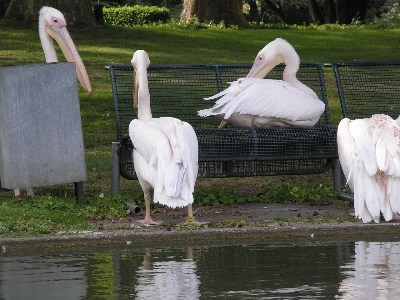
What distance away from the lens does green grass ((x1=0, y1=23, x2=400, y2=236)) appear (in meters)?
9.40

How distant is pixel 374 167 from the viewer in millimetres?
9016

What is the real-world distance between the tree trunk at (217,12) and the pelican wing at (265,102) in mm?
16499

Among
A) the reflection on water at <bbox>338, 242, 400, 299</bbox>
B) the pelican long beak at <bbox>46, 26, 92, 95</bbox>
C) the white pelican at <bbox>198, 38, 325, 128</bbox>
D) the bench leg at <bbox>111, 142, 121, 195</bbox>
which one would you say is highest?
the pelican long beak at <bbox>46, 26, 92, 95</bbox>

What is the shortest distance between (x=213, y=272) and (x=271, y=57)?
416 centimetres

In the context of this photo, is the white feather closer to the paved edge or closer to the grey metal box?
the paved edge

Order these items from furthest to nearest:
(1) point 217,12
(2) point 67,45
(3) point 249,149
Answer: (1) point 217,12 < (2) point 67,45 < (3) point 249,149

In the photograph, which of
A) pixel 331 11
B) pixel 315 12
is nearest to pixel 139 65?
pixel 331 11

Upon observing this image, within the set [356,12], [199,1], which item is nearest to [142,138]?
[199,1]

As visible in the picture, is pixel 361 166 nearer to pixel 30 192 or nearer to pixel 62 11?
pixel 30 192

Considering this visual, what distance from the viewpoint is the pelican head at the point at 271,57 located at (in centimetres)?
1116

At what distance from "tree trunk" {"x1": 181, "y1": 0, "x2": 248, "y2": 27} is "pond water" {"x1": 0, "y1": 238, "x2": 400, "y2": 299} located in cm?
1877

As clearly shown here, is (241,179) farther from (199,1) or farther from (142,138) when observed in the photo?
(199,1)

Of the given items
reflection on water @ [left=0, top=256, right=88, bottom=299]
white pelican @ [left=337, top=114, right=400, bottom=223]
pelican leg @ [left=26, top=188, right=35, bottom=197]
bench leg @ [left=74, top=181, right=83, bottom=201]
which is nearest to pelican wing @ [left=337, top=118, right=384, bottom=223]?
white pelican @ [left=337, top=114, right=400, bottom=223]

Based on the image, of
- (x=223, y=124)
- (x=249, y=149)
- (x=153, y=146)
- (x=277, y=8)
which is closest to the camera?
(x=153, y=146)
